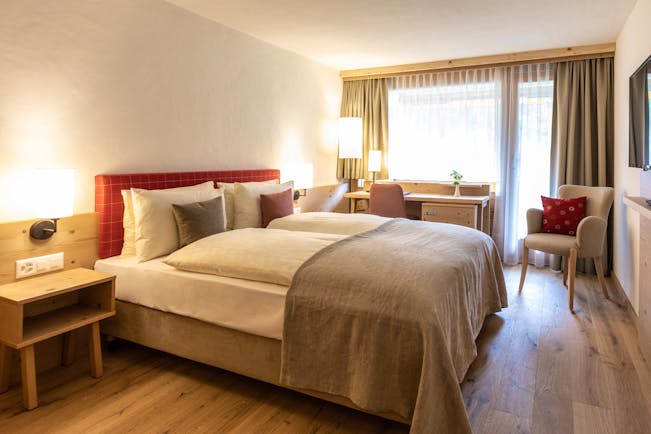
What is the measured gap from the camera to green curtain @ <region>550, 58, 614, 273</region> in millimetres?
4402

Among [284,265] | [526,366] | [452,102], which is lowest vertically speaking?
[526,366]

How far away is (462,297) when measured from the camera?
86.7 inches

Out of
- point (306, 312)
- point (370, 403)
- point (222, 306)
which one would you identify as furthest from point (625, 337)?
point (222, 306)

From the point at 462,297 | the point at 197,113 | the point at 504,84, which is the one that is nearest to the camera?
the point at 462,297

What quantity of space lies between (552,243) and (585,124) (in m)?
1.58

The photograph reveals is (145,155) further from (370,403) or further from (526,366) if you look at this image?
(526,366)

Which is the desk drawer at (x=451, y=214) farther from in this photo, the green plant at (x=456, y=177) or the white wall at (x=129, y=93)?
the white wall at (x=129, y=93)

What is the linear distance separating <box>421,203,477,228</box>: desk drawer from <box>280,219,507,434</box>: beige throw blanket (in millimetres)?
2280

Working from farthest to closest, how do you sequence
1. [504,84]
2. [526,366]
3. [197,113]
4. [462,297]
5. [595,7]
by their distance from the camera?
[504,84], [197,113], [595,7], [526,366], [462,297]

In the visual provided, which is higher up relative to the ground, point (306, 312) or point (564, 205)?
point (564, 205)

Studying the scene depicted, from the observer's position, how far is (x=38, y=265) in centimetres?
241

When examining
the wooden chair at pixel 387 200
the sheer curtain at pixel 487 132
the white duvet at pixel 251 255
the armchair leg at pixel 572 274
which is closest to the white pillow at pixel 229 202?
the white duvet at pixel 251 255

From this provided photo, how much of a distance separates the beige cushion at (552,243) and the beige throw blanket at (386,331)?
1674 millimetres

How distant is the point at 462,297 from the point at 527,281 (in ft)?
7.98
